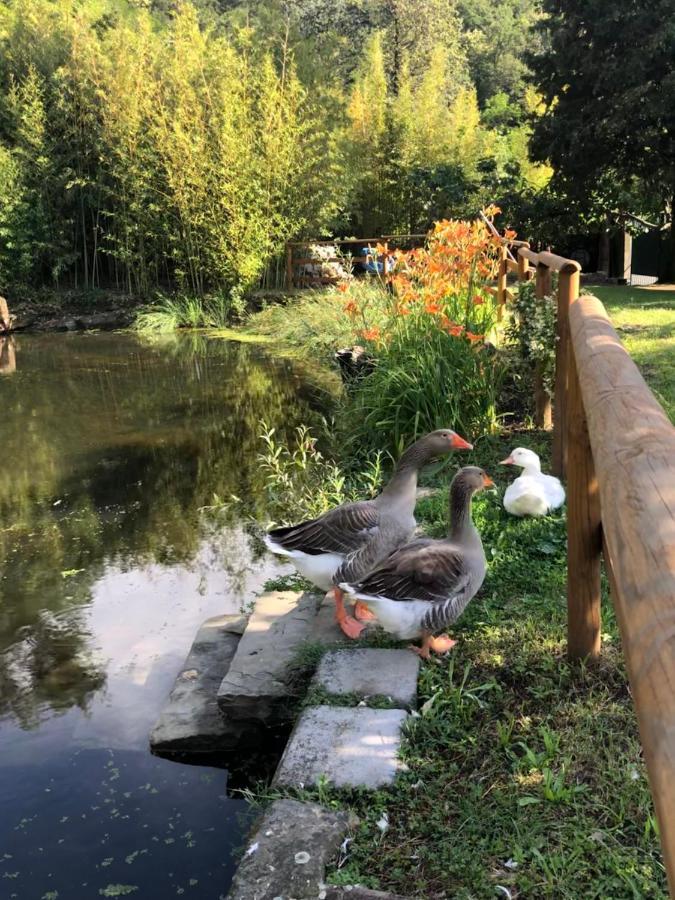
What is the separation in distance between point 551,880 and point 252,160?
1580 centimetres

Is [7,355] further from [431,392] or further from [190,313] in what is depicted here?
[431,392]

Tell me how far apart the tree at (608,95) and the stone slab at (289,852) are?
42.1 ft

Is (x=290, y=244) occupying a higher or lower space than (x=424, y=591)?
higher

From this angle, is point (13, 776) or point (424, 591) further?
point (13, 776)

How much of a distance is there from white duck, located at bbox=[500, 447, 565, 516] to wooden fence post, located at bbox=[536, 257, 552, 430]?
135 cm

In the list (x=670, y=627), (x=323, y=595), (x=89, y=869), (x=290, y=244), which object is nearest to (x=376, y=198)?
(x=290, y=244)

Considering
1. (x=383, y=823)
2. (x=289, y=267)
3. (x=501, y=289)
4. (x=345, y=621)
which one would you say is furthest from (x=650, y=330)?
(x=289, y=267)

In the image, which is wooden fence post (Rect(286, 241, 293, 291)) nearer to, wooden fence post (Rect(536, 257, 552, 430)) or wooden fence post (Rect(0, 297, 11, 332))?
wooden fence post (Rect(0, 297, 11, 332))

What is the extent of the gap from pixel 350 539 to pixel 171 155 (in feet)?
45.8

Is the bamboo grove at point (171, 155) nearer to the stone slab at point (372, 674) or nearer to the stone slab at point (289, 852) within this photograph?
the stone slab at point (372, 674)

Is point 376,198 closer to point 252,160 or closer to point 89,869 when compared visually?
point 252,160

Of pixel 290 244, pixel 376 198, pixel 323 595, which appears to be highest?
pixel 376 198

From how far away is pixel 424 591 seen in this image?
2928 mm

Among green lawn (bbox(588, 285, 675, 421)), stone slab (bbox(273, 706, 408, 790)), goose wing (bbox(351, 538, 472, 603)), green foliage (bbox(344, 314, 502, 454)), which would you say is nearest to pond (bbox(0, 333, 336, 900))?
stone slab (bbox(273, 706, 408, 790))
